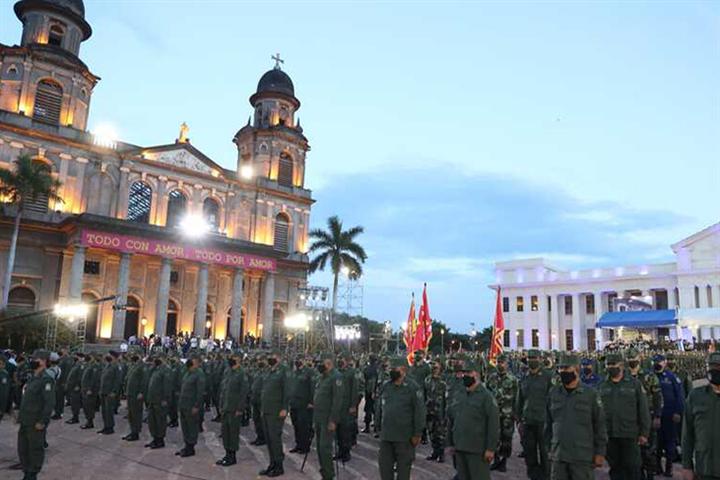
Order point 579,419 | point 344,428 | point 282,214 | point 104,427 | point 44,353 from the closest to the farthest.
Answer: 1. point 579,419
2. point 44,353
3. point 344,428
4. point 104,427
5. point 282,214

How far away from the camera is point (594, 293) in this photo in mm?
50688

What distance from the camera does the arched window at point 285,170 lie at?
145ft

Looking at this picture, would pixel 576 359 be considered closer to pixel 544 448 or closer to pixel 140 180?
pixel 544 448

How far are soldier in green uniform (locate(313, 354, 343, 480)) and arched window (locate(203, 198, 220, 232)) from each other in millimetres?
30827

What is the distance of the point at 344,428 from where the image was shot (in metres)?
10.5

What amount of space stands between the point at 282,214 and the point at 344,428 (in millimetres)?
33767

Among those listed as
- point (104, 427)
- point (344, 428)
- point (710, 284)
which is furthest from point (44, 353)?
point (710, 284)

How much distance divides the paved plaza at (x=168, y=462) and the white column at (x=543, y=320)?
4240cm

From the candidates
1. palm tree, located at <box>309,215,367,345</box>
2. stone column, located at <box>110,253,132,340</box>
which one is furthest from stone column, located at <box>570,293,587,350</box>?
stone column, located at <box>110,253,132,340</box>

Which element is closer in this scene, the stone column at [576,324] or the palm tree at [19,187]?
the palm tree at [19,187]

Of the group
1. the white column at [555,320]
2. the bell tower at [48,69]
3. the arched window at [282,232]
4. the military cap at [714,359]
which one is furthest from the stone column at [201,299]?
the white column at [555,320]

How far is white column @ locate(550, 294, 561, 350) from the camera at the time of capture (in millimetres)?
52375

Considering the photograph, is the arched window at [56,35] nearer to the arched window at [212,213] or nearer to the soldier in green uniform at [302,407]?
the arched window at [212,213]

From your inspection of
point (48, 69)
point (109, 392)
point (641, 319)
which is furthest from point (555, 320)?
point (109, 392)
